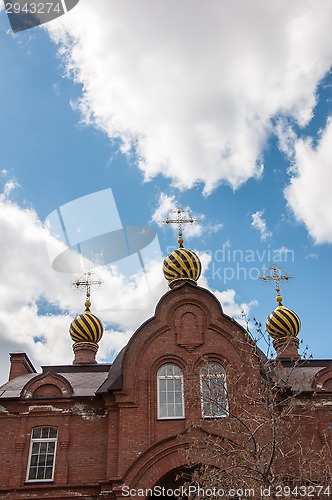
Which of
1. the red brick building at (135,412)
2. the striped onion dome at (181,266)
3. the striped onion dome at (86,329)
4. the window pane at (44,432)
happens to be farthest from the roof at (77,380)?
the striped onion dome at (181,266)

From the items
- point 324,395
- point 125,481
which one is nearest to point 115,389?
point 125,481

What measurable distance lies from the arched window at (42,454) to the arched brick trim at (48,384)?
103 centimetres

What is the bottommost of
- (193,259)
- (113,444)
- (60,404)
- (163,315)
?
(113,444)

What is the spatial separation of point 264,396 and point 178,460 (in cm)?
536

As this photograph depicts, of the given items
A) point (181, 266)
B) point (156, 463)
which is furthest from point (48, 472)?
point (181, 266)

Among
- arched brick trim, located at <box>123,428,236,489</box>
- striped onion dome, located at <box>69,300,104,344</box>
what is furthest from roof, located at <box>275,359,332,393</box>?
striped onion dome, located at <box>69,300,104,344</box>

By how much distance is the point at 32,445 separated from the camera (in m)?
15.2

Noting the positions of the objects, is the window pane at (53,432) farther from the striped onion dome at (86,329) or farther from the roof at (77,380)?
the striped onion dome at (86,329)

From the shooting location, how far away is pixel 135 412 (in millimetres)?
14648

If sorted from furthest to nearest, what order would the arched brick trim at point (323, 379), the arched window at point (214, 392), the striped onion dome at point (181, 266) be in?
the striped onion dome at point (181, 266)
the arched brick trim at point (323, 379)
the arched window at point (214, 392)

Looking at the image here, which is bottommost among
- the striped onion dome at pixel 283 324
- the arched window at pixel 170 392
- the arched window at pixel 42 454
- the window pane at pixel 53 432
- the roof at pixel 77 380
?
the arched window at pixel 42 454

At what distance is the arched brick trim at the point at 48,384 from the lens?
15.8 metres

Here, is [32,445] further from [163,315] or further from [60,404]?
[163,315]

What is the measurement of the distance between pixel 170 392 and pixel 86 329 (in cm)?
940
